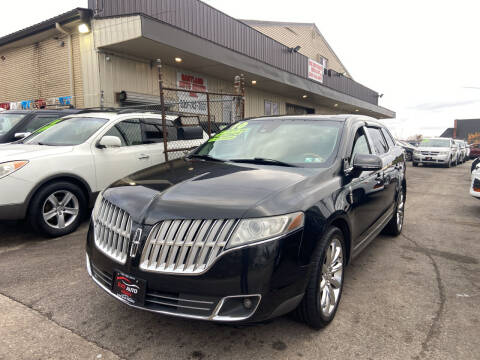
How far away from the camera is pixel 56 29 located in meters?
10.5

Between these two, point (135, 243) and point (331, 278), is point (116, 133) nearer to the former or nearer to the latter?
point (135, 243)

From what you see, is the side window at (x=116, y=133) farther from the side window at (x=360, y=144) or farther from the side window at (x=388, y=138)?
the side window at (x=388, y=138)

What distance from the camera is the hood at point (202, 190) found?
2146 mm

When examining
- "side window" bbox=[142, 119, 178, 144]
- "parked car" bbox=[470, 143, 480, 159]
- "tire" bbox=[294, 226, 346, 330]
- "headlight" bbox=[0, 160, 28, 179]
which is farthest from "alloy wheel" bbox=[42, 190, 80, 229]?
"parked car" bbox=[470, 143, 480, 159]

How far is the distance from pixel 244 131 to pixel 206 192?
1.59 metres

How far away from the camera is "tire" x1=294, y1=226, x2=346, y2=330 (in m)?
2.31

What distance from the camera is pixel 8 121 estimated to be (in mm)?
6992

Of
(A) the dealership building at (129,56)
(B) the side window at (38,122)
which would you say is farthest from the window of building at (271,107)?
(B) the side window at (38,122)

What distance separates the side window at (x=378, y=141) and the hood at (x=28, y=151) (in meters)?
4.06

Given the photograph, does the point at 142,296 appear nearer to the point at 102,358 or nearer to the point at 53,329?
the point at 102,358

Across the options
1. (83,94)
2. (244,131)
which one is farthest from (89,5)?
(244,131)

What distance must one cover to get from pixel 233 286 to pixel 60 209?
3.58 meters

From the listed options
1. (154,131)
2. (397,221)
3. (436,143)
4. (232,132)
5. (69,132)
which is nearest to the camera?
(232,132)

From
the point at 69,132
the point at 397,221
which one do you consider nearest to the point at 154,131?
the point at 69,132
